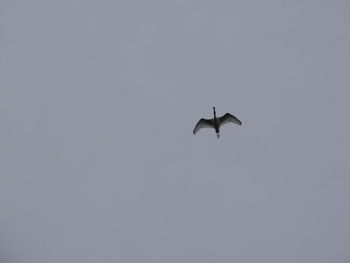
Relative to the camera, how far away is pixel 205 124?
43188 millimetres

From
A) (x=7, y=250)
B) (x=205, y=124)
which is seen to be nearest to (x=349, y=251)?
(x=205, y=124)

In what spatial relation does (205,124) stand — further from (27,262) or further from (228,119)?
(27,262)

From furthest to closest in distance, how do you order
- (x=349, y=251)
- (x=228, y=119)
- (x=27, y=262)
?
1. (x=27, y=262)
2. (x=349, y=251)
3. (x=228, y=119)

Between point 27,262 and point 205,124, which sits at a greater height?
point 27,262

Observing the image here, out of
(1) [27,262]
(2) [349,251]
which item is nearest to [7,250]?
(1) [27,262]

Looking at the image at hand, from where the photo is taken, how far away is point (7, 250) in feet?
634

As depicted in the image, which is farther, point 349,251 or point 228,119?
point 349,251

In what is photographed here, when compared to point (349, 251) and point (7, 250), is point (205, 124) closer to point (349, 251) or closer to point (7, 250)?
point (349, 251)

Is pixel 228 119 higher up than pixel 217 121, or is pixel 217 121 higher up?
pixel 217 121

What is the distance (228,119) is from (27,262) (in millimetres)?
174473

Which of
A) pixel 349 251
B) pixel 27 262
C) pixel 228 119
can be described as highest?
pixel 27 262

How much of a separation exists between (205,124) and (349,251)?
407 ft

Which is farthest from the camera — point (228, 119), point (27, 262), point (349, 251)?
point (27, 262)

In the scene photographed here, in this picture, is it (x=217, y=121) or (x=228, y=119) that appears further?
(x=217, y=121)
